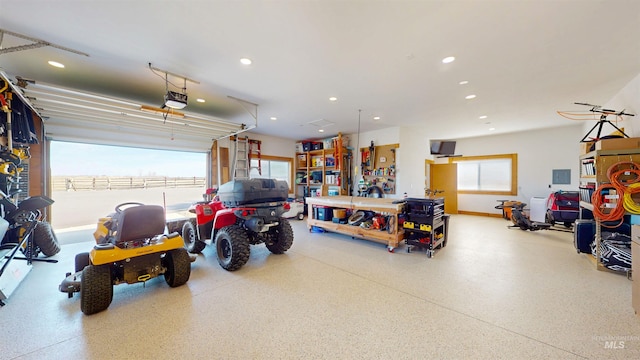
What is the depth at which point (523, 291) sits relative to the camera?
2596 millimetres

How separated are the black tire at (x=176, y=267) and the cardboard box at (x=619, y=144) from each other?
231 inches

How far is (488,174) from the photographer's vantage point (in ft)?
26.5

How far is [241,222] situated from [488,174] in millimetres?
8775

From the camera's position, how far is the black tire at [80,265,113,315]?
6.92ft

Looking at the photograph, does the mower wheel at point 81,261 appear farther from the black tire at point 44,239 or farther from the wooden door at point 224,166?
the wooden door at point 224,166

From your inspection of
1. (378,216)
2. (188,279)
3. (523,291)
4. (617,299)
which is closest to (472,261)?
(523,291)

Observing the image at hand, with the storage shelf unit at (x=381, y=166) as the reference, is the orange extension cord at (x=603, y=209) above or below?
below

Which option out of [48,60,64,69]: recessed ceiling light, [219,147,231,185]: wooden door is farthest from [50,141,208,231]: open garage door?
[48,60,64,69]: recessed ceiling light

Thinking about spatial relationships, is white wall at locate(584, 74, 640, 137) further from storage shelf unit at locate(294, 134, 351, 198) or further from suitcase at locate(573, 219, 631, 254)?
storage shelf unit at locate(294, 134, 351, 198)

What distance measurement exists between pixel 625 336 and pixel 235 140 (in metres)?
7.38

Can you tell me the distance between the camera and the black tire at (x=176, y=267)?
264 cm

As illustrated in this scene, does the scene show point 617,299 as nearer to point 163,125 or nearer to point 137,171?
point 163,125

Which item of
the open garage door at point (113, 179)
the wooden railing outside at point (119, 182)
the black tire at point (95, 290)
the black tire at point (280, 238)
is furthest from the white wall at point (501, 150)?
the black tire at point (95, 290)

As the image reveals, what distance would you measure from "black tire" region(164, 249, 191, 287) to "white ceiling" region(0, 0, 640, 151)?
96.5 inches
